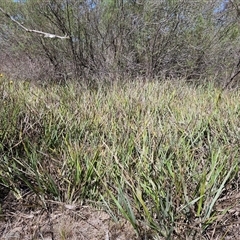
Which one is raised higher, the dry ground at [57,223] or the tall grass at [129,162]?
the tall grass at [129,162]

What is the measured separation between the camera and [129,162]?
1.91 meters

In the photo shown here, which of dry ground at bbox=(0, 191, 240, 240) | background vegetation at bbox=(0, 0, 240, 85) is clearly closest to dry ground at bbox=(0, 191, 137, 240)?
dry ground at bbox=(0, 191, 240, 240)

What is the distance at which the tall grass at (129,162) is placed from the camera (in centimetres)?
146

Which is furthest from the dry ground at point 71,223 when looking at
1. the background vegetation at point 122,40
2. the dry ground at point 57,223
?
the background vegetation at point 122,40

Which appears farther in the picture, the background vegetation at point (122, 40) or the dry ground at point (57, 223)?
the background vegetation at point (122, 40)

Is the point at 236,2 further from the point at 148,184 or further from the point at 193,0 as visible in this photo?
the point at 148,184

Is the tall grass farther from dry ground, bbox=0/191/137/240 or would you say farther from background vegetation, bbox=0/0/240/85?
background vegetation, bbox=0/0/240/85

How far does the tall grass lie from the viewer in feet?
4.80

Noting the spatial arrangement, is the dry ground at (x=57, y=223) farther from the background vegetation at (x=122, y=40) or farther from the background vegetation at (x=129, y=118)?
the background vegetation at (x=122, y=40)

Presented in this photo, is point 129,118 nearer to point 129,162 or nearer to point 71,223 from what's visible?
point 129,162

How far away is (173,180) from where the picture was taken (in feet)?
5.16

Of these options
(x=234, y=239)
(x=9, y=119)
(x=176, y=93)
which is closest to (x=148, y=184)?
(x=234, y=239)

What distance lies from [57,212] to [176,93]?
112 inches

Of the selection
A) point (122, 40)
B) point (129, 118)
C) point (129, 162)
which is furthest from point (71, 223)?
point (122, 40)
